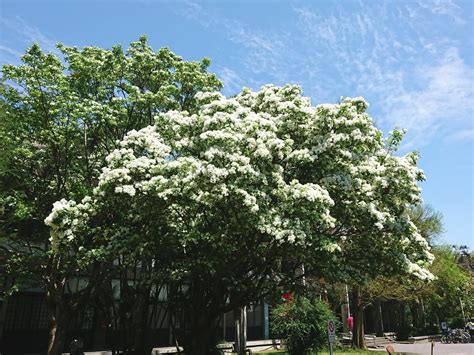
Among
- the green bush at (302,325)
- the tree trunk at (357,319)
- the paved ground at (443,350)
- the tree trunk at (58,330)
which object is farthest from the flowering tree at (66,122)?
the paved ground at (443,350)

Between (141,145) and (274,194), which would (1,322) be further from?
(274,194)

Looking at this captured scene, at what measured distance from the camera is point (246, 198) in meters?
11.2

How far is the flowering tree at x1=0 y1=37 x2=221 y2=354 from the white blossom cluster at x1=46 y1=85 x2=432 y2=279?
368cm

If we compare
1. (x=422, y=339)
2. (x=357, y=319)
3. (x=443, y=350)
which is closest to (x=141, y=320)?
(x=357, y=319)

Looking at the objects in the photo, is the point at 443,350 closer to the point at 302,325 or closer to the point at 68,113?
the point at 302,325

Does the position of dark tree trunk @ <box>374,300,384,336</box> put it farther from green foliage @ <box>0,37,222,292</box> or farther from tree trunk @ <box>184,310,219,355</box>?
green foliage @ <box>0,37,222,292</box>

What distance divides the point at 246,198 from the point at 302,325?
43.1 feet

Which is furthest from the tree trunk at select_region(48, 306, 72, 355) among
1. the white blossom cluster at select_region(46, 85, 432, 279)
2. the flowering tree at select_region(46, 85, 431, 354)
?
the white blossom cluster at select_region(46, 85, 432, 279)

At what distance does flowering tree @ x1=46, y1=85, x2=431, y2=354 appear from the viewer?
472 inches

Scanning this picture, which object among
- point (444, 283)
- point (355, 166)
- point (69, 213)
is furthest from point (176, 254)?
point (444, 283)

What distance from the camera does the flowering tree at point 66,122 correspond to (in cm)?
1641

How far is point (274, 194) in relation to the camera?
1245cm

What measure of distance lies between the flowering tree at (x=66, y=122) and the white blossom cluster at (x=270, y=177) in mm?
3676

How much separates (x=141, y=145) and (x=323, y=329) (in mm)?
14481
